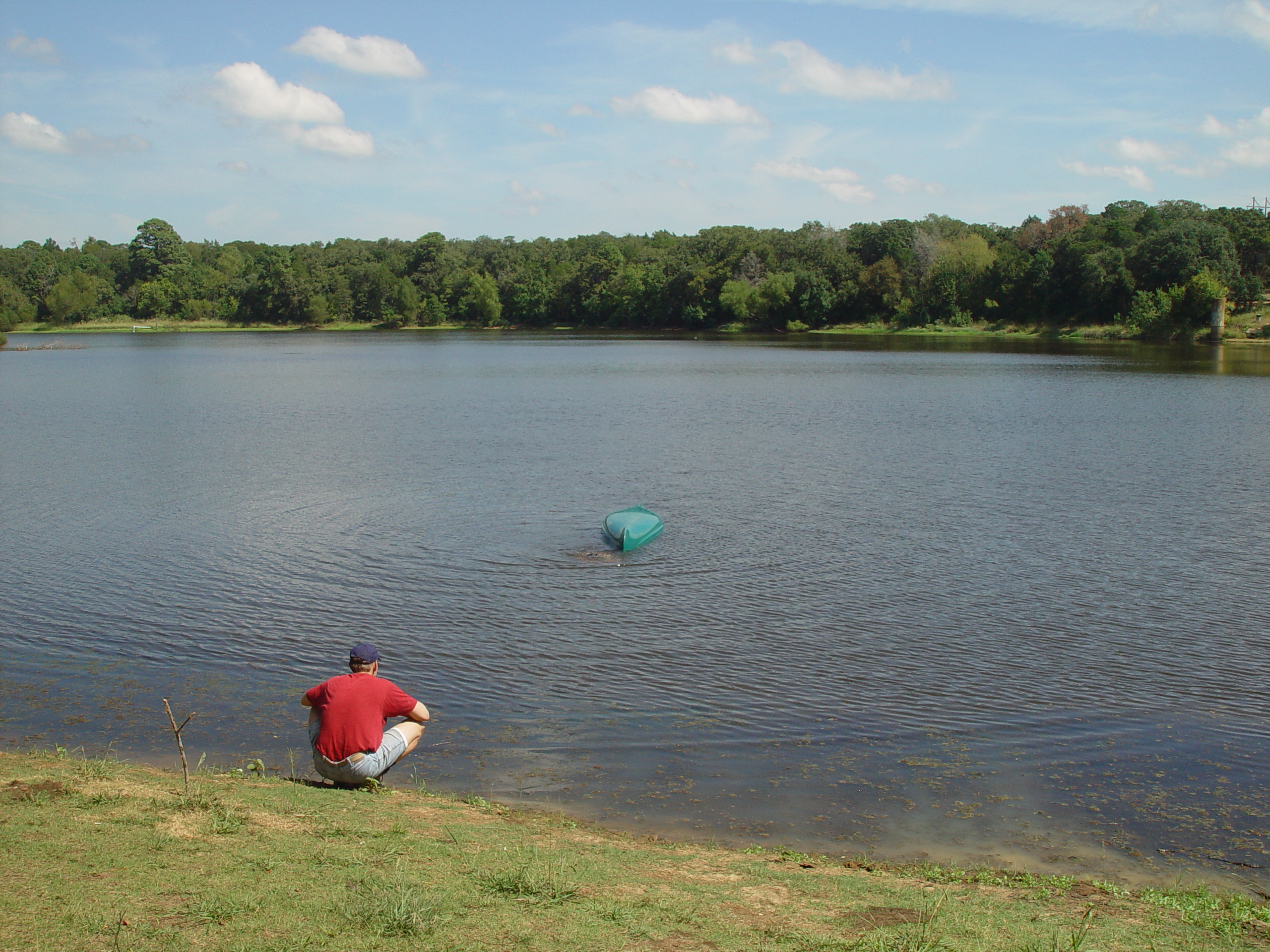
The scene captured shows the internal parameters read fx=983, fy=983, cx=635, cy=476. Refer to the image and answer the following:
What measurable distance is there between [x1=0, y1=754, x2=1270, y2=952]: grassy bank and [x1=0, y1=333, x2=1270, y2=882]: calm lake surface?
1.64 meters

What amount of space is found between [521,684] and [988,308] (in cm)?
11856

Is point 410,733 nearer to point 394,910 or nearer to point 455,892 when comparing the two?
point 455,892

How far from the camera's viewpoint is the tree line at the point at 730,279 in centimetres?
9962

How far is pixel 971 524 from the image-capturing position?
23266mm

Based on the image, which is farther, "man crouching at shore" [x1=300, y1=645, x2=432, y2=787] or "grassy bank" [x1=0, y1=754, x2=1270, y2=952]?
"man crouching at shore" [x1=300, y1=645, x2=432, y2=787]

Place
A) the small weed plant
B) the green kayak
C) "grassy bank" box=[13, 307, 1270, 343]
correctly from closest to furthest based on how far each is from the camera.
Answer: the small weed plant
the green kayak
"grassy bank" box=[13, 307, 1270, 343]

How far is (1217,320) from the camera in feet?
296

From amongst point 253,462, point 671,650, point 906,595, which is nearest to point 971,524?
point 906,595

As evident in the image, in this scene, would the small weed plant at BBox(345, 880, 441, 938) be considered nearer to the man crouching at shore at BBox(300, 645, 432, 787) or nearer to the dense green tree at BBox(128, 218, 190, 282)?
the man crouching at shore at BBox(300, 645, 432, 787)

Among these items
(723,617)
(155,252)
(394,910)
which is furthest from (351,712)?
(155,252)

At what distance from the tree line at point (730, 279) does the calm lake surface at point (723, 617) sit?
221 feet

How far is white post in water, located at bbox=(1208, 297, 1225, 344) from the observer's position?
89875 mm

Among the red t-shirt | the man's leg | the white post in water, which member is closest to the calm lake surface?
the man's leg

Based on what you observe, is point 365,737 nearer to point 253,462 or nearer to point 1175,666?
point 1175,666
